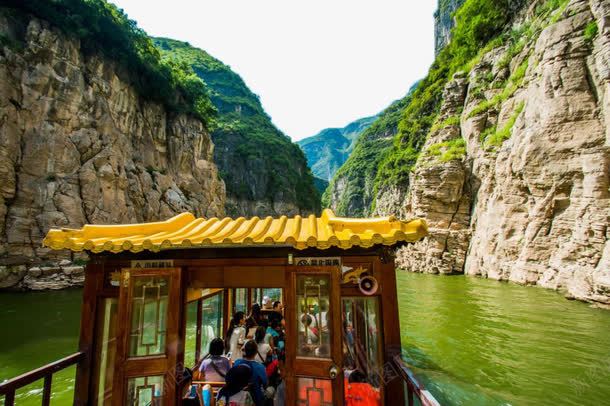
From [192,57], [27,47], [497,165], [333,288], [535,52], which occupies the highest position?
[192,57]

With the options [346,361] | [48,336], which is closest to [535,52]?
[346,361]

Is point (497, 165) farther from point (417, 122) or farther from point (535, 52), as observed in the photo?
point (417, 122)

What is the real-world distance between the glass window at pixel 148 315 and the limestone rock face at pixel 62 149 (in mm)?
20162

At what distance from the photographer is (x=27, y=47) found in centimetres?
2092

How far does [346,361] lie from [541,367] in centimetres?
601

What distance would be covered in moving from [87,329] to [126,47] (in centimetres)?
3083

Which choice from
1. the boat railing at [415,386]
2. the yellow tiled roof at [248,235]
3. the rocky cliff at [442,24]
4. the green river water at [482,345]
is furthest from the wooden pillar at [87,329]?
the rocky cliff at [442,24]

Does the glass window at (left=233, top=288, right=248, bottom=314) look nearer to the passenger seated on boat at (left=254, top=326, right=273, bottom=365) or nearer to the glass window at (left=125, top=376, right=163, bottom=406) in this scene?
the passenger seated on boat at (left=254, top=326, right=273, bottom=365)

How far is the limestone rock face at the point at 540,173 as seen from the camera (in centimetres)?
1509

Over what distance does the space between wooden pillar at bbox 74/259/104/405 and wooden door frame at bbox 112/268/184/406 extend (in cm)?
60

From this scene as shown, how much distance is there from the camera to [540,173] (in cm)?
1814

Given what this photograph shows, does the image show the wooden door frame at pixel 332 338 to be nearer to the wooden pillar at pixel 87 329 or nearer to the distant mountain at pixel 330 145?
the wooden pillar at pixel 87 329

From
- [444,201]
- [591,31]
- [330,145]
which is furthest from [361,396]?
[330,145]

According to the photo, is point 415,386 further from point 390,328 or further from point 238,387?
point 238,387
